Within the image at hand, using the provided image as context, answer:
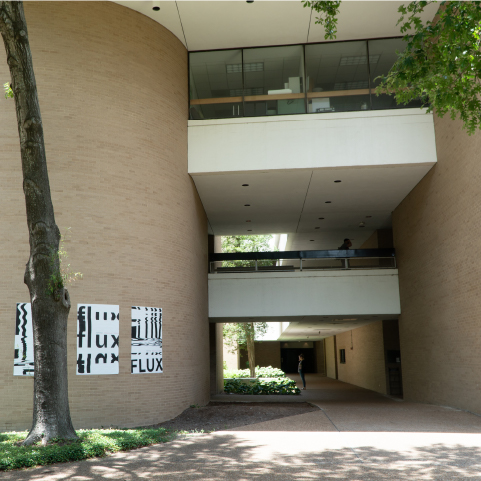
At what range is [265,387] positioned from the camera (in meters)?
21.6

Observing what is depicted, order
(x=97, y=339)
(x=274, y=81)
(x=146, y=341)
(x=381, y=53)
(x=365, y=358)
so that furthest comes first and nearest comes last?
1. (x=365, y=358)
2. (x=274, y=81)
3. (x=381, y=53)
4. (x=146, y=341)
5. (x=97, y=339)

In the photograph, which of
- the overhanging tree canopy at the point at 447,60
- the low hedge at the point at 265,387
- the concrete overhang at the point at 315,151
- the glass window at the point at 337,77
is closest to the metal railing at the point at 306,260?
the concrete overhang at the point at 315,151

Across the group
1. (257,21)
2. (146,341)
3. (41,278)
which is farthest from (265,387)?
(41,278)

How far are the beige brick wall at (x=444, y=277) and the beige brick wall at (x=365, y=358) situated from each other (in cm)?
382

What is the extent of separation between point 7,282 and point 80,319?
64.6 inches

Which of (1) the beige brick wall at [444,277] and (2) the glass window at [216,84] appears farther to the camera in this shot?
(2) the glass window at [216,84]

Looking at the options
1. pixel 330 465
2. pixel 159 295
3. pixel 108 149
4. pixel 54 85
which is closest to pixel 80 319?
pixel 159 295

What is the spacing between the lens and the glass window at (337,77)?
14195mm

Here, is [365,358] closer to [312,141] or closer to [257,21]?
[312,141]

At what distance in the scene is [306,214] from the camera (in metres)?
18.9

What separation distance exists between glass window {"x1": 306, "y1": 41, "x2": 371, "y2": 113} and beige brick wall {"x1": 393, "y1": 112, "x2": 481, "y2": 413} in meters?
2.39

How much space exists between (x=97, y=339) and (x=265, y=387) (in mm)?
12528

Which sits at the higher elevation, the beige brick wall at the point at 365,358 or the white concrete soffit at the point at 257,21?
the white concrete soffit at the point at 257,21

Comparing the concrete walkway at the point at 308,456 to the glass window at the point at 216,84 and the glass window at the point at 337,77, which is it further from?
the glass window at the point at 216,84
